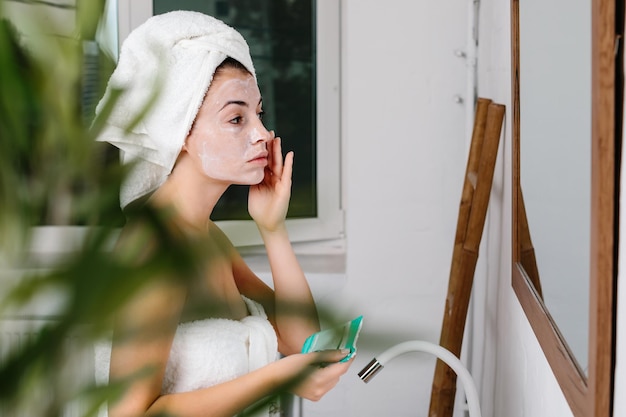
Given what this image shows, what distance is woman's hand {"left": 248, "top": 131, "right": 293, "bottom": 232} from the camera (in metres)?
1.81

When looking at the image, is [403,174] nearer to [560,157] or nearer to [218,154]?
[218,154]

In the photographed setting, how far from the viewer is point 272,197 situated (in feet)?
6.02

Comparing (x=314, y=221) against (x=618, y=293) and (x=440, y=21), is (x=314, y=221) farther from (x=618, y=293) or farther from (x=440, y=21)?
(x=618, y=293)

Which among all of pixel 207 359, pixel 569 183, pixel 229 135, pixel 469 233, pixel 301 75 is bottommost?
pixel 207 359

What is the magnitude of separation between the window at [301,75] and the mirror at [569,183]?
1211 millimetres

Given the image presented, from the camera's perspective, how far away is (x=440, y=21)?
2.65 metres

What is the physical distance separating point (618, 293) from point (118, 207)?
0.54 m

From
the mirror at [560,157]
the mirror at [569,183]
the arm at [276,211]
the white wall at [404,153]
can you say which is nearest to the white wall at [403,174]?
the white wall at [404,153]

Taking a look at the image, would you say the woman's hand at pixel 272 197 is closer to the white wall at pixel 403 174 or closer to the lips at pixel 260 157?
the lips at pixel 260 157

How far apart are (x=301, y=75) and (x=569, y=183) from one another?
1.95m

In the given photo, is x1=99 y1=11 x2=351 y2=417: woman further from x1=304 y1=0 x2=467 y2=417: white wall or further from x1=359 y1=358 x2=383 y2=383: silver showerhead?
x1=304 y1=0 x2=467 y2=417: white wall

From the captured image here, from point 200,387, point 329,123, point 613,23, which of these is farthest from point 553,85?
point 329,123

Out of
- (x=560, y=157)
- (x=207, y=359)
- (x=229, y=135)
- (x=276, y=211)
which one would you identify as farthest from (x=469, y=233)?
(x=560, y=157)

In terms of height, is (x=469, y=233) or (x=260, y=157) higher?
(x=260, y=157)
